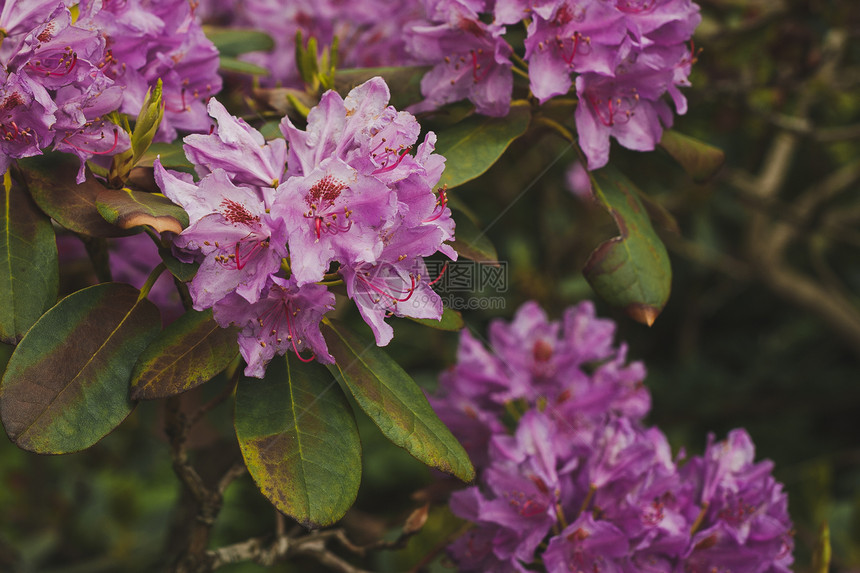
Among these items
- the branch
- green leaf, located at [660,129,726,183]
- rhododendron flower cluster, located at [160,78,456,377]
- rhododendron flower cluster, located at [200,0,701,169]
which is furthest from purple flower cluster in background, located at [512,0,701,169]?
the branch

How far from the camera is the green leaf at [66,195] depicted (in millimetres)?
1099

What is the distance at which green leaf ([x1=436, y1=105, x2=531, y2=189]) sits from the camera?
4.23 ft

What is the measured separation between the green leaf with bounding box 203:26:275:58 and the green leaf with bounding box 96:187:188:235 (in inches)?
26.3

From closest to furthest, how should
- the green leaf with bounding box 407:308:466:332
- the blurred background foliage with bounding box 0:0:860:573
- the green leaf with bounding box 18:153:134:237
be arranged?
the green leaf with bounding box 18:153:134:237 < the green leaf with bounding box 407:308:466:332 < the blurred background foliage with bounding box 0:0:860:573

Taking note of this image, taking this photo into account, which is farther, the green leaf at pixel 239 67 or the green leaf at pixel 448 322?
the green leaf at pixel 239 67

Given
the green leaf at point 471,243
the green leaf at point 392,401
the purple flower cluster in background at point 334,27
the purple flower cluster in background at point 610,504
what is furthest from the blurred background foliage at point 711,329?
the green leaf at point 392,401

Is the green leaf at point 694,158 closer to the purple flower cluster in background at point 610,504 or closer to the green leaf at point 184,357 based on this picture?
the purple flower cluster in background at point 610,504

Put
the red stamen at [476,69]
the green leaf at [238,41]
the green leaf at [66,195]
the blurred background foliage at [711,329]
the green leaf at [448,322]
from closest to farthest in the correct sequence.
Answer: the green leaf at [66,195] < the green leaf at [448,322] < the red stamen at [476,69] < the green leaf at [238,41] < the blurred background foliage at [711,329]

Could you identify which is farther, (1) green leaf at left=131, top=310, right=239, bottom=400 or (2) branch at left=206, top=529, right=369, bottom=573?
(2) branch at left=206, top=529, right=369, bottom=573

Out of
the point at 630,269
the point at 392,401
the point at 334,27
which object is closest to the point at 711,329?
the point at 334,27

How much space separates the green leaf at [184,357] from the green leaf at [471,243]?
0.37 m

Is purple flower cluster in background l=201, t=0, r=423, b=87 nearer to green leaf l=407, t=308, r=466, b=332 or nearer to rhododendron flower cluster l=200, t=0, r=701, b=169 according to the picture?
rhododendron flower cluster l=200, t=0, r=701, b=169

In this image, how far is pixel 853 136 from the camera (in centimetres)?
226

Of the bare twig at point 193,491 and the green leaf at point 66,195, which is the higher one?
the green leaf at point 66,195
